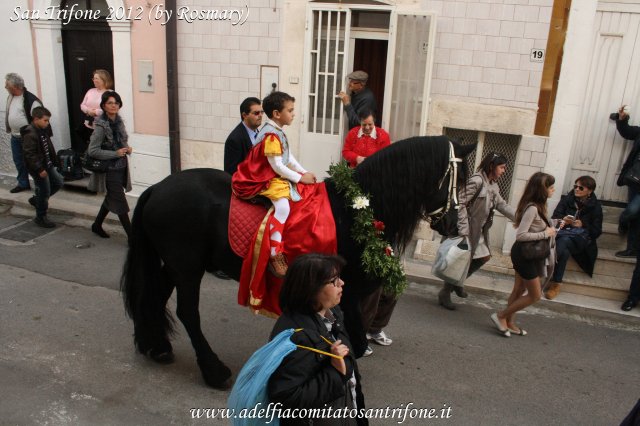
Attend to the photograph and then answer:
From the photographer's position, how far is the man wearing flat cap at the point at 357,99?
6.78 meters

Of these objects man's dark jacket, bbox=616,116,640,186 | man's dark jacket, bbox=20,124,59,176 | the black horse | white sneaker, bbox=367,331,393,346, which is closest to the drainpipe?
man's dark jacket, bbox=20,124,59,176

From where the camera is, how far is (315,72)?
7215 millimetres

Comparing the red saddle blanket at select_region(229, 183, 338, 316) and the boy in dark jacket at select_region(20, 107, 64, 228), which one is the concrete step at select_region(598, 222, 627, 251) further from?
the boy in dark jacket at select_region(20, 107, 64, 228)

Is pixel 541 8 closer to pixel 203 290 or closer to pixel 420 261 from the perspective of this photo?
pixel 420 261

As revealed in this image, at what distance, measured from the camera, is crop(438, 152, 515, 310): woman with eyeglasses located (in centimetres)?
492

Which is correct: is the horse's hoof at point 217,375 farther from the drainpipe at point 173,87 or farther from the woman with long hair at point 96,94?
the woman with long hair at point 96,94

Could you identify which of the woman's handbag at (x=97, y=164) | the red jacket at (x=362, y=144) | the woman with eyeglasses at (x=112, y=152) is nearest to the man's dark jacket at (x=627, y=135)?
the red jacket at (x=362, y=144)

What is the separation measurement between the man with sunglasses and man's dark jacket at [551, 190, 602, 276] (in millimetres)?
3360

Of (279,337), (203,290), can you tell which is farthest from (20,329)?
(279,337)

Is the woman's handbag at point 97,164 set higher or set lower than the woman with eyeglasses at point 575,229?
higher

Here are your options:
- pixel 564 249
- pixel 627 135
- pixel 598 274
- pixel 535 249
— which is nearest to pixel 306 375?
pixel 535 249

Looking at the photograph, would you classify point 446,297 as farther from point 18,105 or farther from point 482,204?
point 18,105

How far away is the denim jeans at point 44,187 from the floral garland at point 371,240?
5.04 meters

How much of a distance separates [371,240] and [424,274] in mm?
2852
